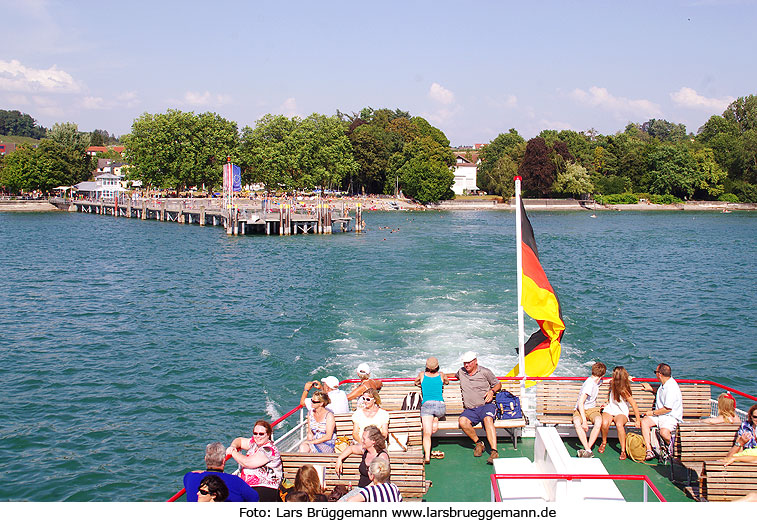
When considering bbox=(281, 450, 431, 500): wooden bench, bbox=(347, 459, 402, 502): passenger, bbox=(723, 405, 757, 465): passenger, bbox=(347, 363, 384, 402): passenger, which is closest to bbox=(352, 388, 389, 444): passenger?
bbox=(281, 450, 431, 500): wooden bench

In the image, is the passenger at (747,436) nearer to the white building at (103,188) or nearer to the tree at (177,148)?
the tree at (177,148)

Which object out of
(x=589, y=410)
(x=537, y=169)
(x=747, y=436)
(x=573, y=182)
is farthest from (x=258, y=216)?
(x=573, y=182)

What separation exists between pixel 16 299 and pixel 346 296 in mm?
15616

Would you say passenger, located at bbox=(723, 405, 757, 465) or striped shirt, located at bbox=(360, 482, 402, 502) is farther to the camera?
passenger, located at bbox=(723, 405, 757, 465)

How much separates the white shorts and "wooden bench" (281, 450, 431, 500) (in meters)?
3.43

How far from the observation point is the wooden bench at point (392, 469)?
7184 millimetres

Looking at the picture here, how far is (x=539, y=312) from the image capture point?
32.6 feet

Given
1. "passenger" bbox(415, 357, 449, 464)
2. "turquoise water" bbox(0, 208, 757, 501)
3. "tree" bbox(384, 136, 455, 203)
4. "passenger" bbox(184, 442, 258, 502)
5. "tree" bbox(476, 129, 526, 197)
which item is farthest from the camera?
"tree" bbox(476, 129, 526, 197)

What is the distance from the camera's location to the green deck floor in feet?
26.5

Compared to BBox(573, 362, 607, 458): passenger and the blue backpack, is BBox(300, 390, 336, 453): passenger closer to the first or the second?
the blue backpack

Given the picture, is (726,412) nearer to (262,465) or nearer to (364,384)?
(364,384)

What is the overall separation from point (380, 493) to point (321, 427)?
8.89 feet

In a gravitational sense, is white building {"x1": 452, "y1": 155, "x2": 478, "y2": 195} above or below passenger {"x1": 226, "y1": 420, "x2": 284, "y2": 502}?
above
